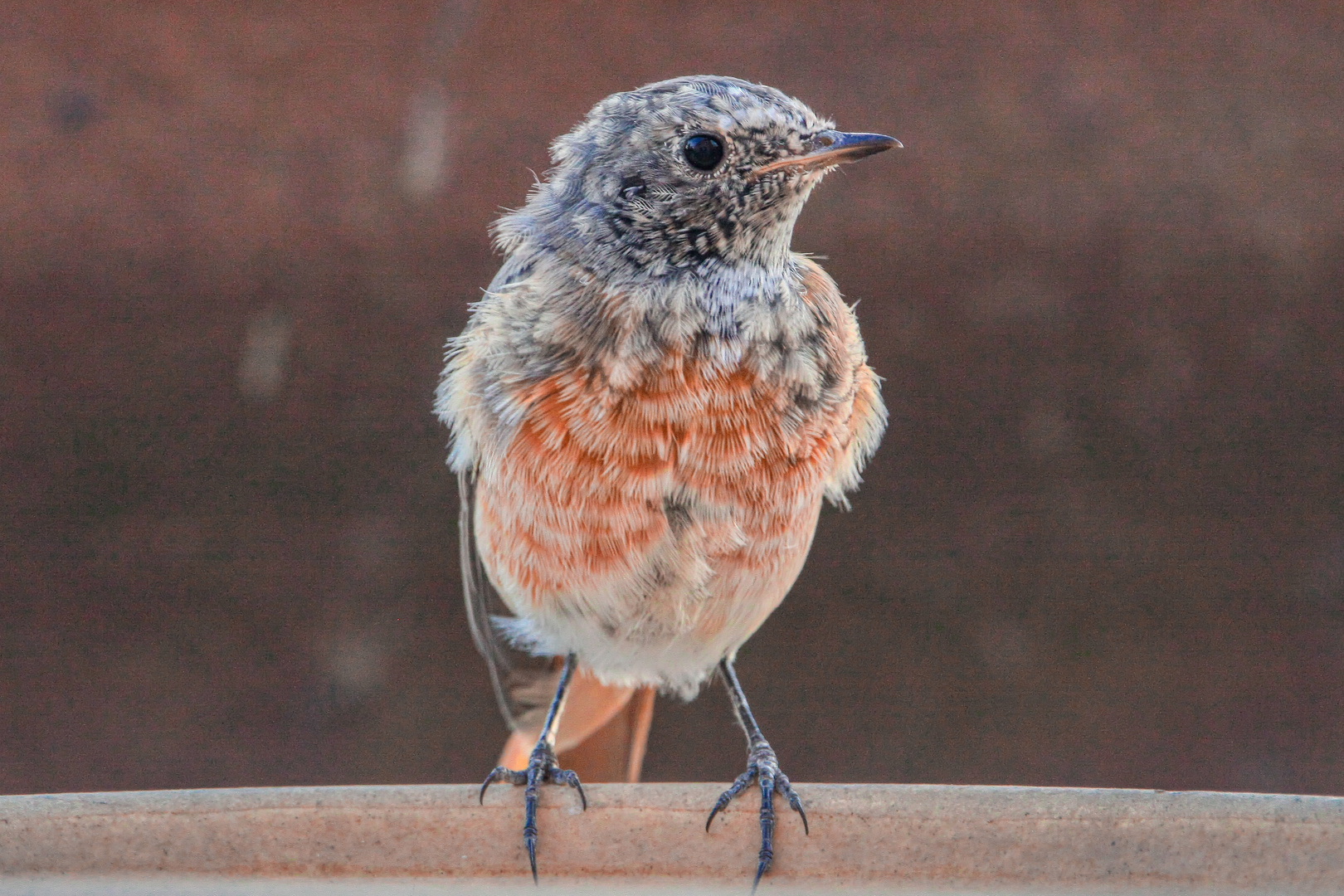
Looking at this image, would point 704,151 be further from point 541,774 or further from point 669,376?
point 541,774

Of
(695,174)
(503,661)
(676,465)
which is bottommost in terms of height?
(503,661)

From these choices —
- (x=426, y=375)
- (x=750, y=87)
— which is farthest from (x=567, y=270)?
(x=426, y=375)

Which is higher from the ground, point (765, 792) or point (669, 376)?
point (669, 376)

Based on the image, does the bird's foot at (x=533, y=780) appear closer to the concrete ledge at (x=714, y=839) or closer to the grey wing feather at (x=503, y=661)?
the concrete ledge at (x=714, y=839)

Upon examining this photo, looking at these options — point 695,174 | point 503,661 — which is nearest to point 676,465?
point 695,174

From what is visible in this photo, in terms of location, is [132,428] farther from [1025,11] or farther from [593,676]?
[1025,11]

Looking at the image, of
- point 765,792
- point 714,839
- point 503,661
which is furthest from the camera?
point 503,661

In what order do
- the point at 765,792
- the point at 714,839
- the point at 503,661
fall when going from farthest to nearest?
the point at 503,661, the point at 765,792, the point at 714,839
